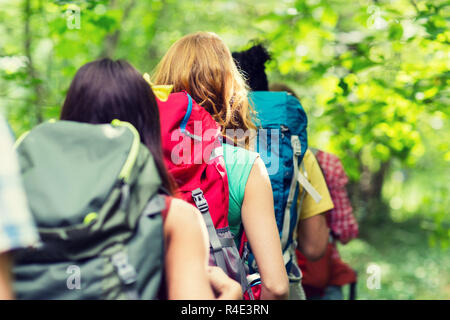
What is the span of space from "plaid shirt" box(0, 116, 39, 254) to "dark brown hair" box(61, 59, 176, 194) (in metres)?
0.39

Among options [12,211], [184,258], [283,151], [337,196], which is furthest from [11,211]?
[337,196]

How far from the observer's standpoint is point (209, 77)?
2229 mm

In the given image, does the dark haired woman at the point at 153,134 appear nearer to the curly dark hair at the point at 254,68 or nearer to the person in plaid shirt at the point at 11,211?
the person in plaid shirt at the point at 11,211

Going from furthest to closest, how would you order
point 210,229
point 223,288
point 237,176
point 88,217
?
point 237,176
point 210,229
point 223,288
point 88,217

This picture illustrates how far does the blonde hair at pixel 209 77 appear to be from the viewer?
2.23 meters

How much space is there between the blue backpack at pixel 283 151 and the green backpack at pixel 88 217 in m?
1.16

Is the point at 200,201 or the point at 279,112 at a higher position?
the point at 279,112

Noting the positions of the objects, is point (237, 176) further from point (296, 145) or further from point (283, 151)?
point (296, 145)

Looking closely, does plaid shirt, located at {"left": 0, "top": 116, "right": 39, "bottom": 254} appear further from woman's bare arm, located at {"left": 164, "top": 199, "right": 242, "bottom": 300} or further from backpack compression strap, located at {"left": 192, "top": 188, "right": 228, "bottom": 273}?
backpack compression strap, located at {"left": 192, "top": 188, "right": 228, "bottom": 273}

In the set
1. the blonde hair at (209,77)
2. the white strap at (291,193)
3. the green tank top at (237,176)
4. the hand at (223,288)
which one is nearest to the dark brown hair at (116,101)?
the hand at (223,288)

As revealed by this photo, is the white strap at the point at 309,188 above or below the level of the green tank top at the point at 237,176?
below

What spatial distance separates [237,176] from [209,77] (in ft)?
1.66
